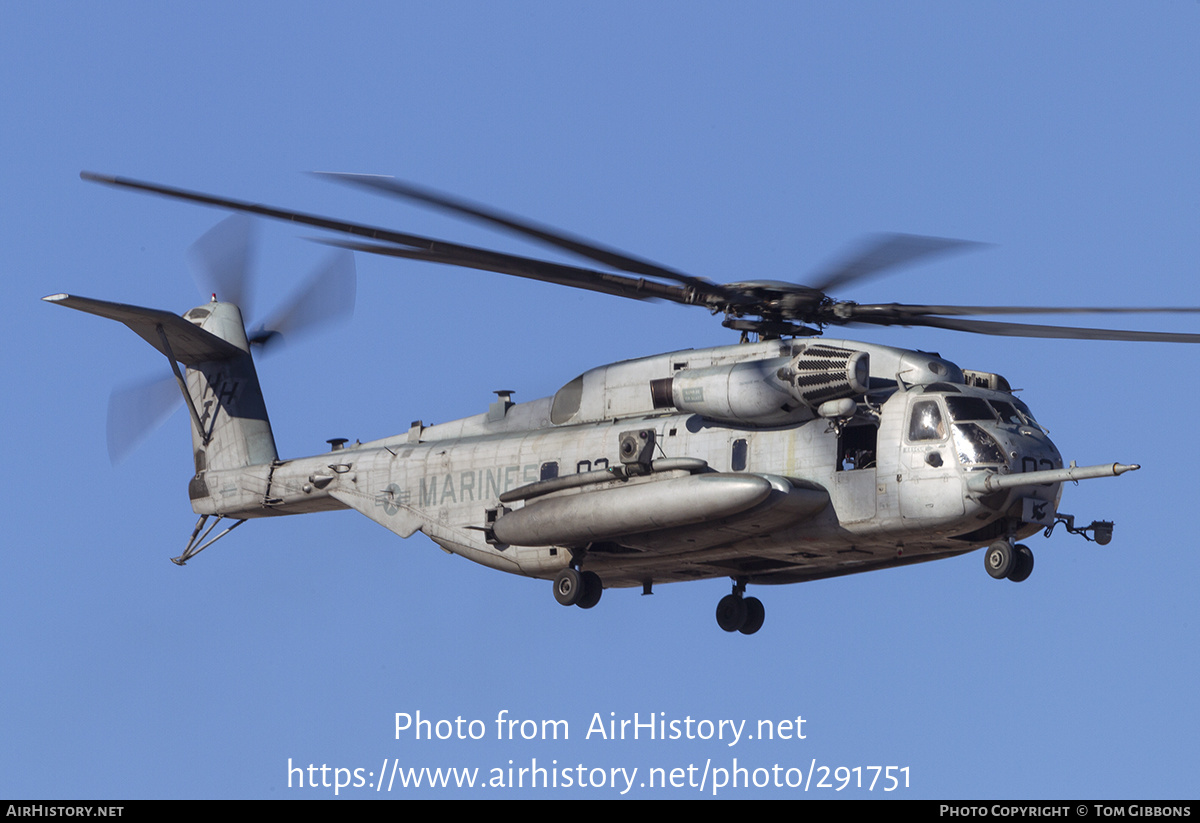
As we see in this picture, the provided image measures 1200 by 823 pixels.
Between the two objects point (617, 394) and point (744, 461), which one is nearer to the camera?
point (744, 461)

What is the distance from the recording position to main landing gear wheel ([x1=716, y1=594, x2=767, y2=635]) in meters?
27.0

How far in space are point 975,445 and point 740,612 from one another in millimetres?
5453

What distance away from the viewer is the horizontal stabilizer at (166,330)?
28.4m

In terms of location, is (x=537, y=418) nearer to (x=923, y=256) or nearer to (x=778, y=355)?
(x=778, y=355)

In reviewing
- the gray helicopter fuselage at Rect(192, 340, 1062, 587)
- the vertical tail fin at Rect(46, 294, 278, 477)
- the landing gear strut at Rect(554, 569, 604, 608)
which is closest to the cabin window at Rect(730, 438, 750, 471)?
the gray helicopter fuselage at Rect(192, 340, 1062, 587)

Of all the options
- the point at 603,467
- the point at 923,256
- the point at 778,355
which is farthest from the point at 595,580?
the point at 923,256

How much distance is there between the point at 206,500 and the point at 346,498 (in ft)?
10.4

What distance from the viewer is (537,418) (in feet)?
90.7

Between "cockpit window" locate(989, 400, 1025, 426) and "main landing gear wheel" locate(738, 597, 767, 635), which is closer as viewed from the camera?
"cockpit window" locate(989, 400, 1025, 426)

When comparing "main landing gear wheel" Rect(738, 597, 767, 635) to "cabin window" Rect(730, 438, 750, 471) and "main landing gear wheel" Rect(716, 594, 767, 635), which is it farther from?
"cabin window" Rect(730, 438, 750, 471)

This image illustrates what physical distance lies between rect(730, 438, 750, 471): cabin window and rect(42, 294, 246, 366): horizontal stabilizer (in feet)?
35.2
